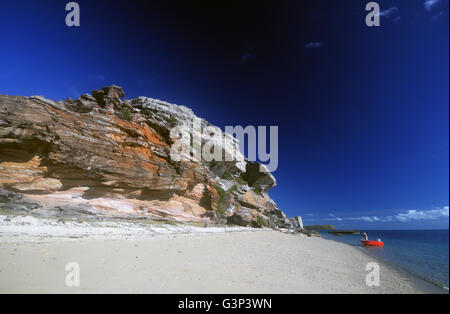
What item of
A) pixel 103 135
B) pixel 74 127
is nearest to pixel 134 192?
pixel 103 135

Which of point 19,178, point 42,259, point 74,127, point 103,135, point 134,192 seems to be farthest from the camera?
point 134,192

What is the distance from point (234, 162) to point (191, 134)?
45.8ft

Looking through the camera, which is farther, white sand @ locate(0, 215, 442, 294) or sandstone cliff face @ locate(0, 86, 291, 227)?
sandstone cliff face @ locate(0, 86, 291, 227)

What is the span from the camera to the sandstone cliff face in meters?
16.8

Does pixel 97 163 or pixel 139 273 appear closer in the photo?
pixel 139 273

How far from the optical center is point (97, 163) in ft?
67.9

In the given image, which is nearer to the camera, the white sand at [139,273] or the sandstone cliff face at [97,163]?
the white sand at [139,273]

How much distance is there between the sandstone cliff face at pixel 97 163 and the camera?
1677cm

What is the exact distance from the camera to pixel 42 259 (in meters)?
6.67

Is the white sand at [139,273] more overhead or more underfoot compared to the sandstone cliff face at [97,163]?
more underfoot

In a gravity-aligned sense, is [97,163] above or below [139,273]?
above

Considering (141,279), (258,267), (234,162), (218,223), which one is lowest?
(218,223)

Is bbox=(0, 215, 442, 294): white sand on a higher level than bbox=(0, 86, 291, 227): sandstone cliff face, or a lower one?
lower
